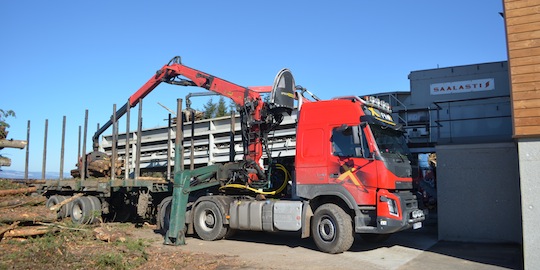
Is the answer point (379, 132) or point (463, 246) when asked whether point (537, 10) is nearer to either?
point (379, 132)

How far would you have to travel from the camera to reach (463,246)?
9.52 m

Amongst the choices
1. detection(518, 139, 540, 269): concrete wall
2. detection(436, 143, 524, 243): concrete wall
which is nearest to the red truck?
detection(436, 143, 524, 243): concrete wall

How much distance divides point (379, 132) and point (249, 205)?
344cm

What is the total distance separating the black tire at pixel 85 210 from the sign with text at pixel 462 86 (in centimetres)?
1077

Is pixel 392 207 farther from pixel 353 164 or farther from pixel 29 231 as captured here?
pixel 29 231

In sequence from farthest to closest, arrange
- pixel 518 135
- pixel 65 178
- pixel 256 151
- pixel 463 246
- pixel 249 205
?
1. pixel 65 178
2. pixel 256 151
3. pixel 249 205
4. pixel 463 246
5. pixel 518 135

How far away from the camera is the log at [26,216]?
879 cm

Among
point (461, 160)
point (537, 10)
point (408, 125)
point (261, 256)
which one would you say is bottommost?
point (261, 256)

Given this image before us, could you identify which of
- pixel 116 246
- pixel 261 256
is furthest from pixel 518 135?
pixel 116 246

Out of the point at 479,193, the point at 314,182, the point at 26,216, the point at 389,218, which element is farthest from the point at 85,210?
the point at 479,193

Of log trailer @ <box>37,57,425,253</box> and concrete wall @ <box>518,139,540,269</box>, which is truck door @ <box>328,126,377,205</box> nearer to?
log trailer @ <box>37,57,425,253</box>

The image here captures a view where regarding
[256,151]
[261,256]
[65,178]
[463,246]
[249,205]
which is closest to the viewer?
[261,256]

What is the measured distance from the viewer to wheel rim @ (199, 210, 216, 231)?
1078 cm

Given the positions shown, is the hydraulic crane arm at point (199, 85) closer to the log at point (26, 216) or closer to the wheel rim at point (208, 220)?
the wheel rim at point (208, 220)
